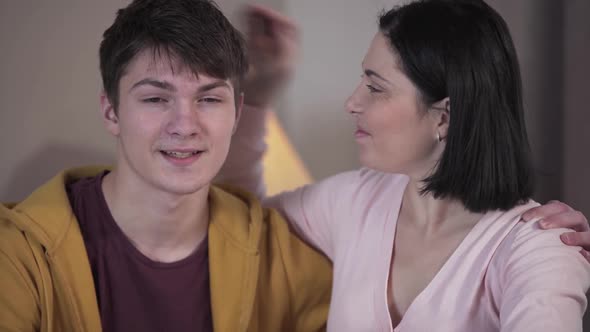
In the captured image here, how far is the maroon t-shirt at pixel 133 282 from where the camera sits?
4.11 ft

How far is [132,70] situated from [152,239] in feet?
1.09

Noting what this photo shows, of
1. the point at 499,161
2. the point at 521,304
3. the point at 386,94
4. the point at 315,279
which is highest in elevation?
the point at 386,94

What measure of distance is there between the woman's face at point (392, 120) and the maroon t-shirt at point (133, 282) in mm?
431

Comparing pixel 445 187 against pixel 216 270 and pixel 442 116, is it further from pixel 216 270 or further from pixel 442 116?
pixel 216 270

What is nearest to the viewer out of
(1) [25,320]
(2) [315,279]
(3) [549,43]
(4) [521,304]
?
(4) [521,304]

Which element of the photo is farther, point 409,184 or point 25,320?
point 409,184

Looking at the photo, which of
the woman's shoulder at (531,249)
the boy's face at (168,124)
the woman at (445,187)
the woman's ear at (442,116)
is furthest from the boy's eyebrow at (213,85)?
the woman's shoulder at (531,249)

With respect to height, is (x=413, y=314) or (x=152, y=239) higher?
(x=152, y=239)

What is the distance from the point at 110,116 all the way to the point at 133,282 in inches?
12.9

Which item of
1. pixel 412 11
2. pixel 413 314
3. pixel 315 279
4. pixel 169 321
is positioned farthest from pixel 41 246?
pixel 412 11

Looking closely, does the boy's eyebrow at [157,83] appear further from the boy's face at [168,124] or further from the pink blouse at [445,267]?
the pink blouse at [445,267]

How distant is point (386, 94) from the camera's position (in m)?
1.23

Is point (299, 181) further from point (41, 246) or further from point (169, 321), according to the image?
point (41, 246)

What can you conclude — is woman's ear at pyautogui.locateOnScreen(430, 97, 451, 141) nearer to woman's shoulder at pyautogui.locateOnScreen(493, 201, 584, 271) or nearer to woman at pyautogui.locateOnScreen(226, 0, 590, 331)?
woman at pyautogui.locateOnScreen(226, 0, 590, 331)
